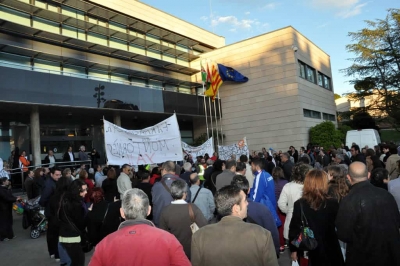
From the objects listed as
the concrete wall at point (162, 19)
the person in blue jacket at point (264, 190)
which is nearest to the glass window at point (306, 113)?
the concrete wall at point (162, 19)

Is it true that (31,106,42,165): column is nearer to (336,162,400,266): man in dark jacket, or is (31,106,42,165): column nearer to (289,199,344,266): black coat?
(289,199,344,266): black coat

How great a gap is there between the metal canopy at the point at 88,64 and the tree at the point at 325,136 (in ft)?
34.9

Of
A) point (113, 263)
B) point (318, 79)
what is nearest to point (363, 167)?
point (113, 263)

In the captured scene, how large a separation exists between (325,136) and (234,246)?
24.4m

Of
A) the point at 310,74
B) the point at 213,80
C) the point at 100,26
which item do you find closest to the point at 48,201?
the point at 100,26

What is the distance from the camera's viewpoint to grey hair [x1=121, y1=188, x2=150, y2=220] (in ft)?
8.59

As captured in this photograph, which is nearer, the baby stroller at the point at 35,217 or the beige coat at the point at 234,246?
the beige coat at the point at 234,246

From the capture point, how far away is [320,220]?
3.72 metres

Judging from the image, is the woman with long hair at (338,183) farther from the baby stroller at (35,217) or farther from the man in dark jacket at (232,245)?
the baby stroller at (35,217)

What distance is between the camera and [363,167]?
A: 12.1 ft

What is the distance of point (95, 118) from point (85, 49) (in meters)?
4.75

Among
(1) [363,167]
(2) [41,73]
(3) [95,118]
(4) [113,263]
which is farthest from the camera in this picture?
(3) [95,118]

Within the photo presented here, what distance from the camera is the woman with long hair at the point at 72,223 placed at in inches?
200

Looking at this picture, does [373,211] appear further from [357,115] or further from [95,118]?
[357,115]
